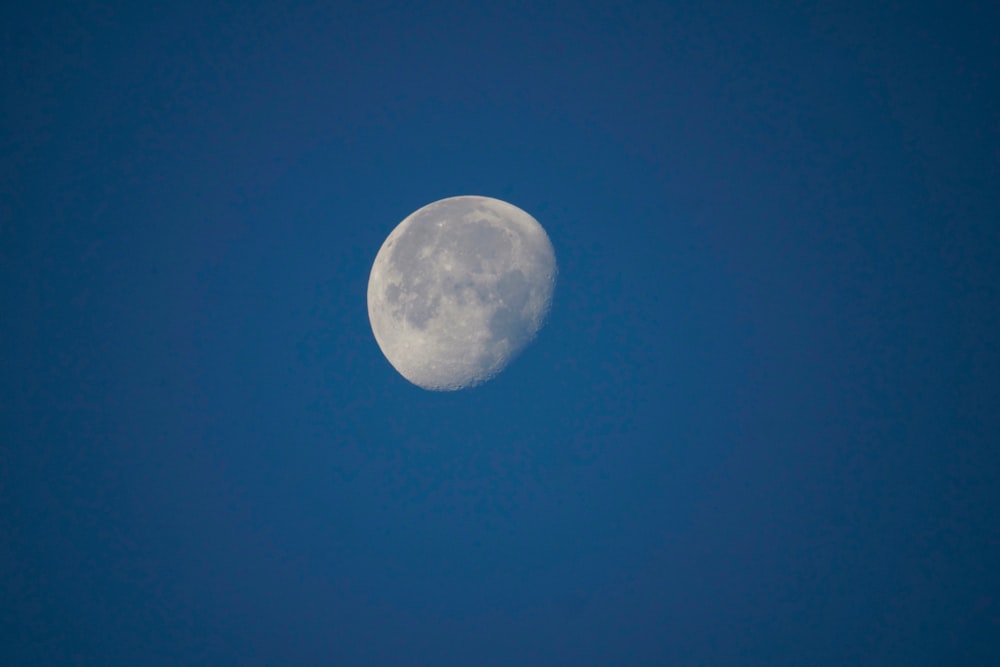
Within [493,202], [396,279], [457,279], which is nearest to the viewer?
[457,279]

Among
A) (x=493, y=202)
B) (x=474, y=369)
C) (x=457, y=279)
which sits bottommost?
(x=474, y=369)

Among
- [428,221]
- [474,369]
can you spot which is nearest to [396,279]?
[428,221]

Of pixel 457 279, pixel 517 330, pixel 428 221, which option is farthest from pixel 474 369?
pixel 428 221

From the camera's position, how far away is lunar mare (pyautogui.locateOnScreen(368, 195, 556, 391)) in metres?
5.92

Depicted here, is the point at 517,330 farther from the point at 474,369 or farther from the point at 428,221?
the point at 428,221

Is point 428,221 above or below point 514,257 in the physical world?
above

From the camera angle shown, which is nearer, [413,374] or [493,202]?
[413,374]

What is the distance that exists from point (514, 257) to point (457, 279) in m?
0.85

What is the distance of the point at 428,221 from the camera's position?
21.4 ft

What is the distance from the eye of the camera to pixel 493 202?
702 cm

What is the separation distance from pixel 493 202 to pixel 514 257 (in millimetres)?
1278

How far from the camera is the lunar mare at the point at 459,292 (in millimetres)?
5918

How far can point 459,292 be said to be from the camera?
5848mm

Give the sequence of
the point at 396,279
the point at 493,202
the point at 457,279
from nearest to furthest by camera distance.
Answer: the point at 457,279, the point at 396,279, the point at 493,202
